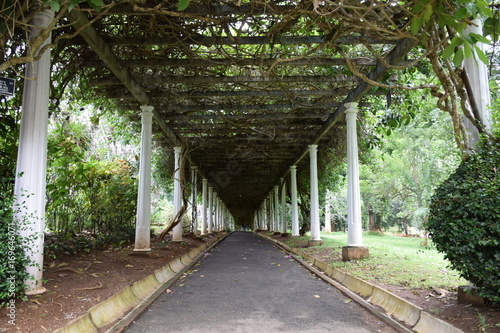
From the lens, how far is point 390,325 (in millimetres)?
4055

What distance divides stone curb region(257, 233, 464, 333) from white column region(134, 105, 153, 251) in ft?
13.7

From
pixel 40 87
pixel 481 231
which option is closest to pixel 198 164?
pixel 40 87

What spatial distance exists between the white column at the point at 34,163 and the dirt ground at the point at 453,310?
13.4 feet

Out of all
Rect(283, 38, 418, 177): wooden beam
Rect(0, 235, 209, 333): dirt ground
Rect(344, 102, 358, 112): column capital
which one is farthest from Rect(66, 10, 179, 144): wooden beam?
Rect(344, 102, 358, 112): column capital

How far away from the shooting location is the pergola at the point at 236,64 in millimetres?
5168

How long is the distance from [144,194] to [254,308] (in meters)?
4.75

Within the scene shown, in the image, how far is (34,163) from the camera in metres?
4.18

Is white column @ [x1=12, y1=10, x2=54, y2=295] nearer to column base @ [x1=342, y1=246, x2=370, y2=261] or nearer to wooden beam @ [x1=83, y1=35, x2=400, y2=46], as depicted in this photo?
wooden beam @ [x1=83, y1=35, x2=400, y2=46]

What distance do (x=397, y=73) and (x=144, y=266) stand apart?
20.0 feet

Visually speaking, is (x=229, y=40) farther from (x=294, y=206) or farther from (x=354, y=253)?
(x=294, y=206)

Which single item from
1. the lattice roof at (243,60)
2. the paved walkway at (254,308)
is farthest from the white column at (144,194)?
the paved walkway at (254,308)

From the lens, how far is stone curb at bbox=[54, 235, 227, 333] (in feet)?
11.8

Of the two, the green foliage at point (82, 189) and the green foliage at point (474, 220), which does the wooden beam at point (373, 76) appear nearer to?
the green foliage at point (474, 220)

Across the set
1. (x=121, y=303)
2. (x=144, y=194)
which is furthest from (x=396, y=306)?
(x=144, y=194)
